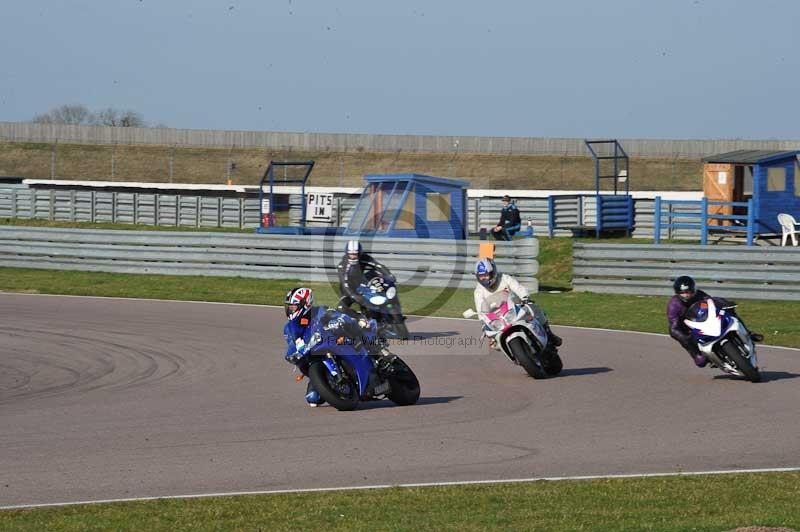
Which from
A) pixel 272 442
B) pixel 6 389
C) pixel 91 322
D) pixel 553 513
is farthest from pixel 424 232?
pixel 553 513

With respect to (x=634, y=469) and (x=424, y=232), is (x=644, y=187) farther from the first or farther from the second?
(x=634, y=469)

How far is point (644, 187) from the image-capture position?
6188cm

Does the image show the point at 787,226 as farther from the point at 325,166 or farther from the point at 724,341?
the point at 325,166

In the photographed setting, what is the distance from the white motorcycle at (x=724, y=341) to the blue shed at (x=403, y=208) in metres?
15.7

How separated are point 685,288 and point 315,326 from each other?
489 cm

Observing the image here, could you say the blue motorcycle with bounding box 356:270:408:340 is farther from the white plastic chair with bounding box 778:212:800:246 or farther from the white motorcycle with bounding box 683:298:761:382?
the white plastic chair with bounding box 778:212:800:246

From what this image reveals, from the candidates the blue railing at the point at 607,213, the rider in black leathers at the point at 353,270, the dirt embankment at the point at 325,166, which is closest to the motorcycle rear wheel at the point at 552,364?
the rider in black leathers at the point at 353,270

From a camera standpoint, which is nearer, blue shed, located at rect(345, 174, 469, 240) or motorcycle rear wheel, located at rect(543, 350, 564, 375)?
motorcycle rear wheel, located at rect(543, 350, 564, 375)

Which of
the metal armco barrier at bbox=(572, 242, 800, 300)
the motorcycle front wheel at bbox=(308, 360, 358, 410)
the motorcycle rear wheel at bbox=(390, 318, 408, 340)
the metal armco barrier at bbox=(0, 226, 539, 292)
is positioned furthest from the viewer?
the metal armco barrier at bbox=(0, 226, 539, 292)

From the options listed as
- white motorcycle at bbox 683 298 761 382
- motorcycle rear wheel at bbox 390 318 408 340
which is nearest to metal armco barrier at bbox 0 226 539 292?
motorcycle rear wheel at bbox 390 318 408 340

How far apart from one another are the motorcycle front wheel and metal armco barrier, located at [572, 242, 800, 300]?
12932 millimetres

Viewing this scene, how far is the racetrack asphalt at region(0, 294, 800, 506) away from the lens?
9.09m

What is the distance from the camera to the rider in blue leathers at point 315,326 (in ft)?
38.6

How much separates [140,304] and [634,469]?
51.0ft
